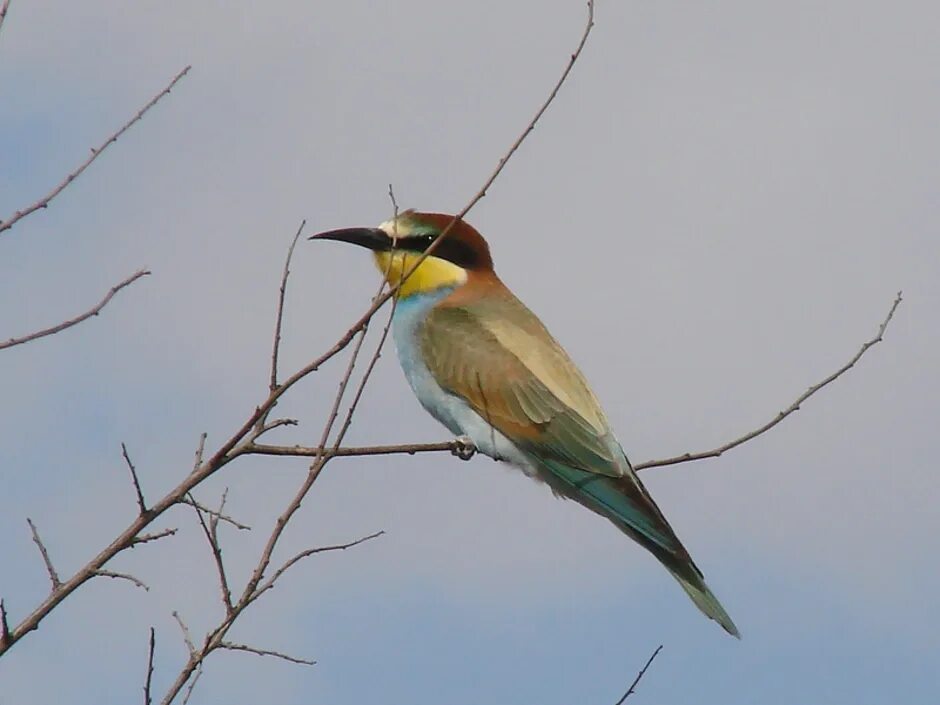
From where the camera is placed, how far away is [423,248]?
4887 millimetres

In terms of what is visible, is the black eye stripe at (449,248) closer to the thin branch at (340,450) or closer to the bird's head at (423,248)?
the bird's head at (423,248)

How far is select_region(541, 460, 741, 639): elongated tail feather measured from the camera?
167 inches

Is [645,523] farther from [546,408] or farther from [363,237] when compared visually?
[363,237]

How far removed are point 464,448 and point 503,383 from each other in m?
0.26

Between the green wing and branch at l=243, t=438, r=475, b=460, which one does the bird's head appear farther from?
branch at l=243, t=438, r=475, b=460

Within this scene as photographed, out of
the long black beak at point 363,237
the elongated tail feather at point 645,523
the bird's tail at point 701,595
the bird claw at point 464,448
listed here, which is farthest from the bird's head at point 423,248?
the bird's tail at point 701,595

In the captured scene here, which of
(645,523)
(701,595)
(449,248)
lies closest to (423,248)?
(449,248)

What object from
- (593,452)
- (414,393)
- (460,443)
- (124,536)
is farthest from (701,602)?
(124,536)

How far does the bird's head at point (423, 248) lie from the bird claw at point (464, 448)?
654mm

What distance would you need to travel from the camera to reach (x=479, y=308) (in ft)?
16.0

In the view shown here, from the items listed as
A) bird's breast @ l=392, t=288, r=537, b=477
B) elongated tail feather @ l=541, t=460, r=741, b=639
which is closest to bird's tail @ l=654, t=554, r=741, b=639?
elongated tail feather @ l=541, t=460, r=741, b=639

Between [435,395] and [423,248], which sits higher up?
[423,248]

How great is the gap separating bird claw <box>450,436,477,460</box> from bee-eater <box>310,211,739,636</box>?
20 millimetres

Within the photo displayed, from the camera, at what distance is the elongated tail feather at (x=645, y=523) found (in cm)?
425
